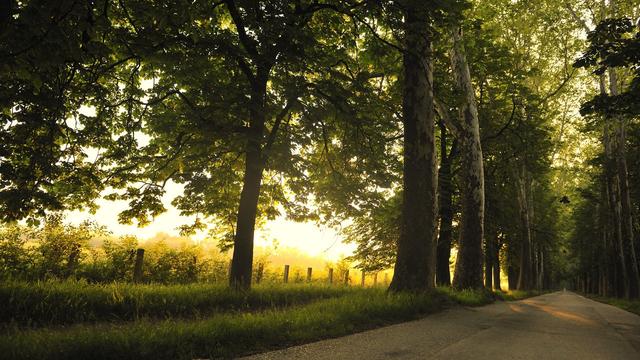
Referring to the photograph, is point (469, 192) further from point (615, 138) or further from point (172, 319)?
point (615, 138)

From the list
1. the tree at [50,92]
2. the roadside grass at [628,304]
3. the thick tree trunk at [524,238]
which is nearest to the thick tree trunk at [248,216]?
the tree at [50,92]

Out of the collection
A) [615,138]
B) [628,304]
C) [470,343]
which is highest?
[615,138]

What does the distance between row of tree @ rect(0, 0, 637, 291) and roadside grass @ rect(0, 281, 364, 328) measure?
1.42m

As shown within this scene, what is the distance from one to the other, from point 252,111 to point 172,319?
5842mm

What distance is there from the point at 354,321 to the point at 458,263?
8125mm

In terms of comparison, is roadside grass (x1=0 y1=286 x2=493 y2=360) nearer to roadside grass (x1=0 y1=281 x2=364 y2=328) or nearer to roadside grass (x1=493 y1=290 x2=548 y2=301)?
roadside grass (x1=0 y1=281 x2=364 y2=328)

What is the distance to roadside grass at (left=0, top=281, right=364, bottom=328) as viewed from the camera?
282 inches

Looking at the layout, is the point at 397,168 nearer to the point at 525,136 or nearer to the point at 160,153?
the point at 525,136

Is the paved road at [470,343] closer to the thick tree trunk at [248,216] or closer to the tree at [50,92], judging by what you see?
the tree at [50,92]

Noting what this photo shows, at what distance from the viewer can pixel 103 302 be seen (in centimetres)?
792

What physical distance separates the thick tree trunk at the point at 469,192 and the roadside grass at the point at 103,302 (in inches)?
258

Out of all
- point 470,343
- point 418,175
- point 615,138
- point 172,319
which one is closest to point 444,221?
point 418,175

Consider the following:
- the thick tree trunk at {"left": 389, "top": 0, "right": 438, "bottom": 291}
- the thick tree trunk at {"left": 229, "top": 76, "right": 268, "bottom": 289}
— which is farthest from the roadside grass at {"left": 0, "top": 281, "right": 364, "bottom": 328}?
the thick tree trunk at {"left": 389, "top": 0, "right": 438, "bottom": 291}

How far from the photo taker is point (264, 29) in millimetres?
8000
